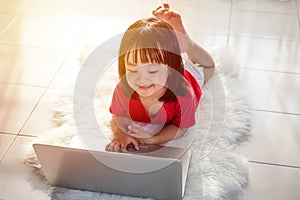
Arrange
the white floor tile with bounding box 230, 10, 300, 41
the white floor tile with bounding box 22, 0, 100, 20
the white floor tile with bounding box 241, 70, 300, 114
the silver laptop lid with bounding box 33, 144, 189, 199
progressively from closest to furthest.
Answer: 1. the silver laptop lid with bounding box 33, 144, 189, 199
2. the white floor tile with bounding box 241, 70, 300, 114
3. the white floor tile with bounding box 230, 10, 300, 41
4. the white floor tile with bounding box 22, 0, 100, 20

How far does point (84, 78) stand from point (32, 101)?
0.22 m

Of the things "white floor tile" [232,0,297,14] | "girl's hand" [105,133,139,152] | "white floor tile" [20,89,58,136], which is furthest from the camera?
"white floor tile" [232,0,297,14]

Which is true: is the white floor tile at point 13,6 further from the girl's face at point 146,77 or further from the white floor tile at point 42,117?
the girl's face at point 146,77

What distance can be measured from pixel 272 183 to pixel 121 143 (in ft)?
1.60

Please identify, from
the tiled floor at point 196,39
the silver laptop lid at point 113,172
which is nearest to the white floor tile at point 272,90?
the tiled floor at point 196,39

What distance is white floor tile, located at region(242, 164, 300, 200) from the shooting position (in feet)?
4.70

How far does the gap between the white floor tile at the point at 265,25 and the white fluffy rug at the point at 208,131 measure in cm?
35

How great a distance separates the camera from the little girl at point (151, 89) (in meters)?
1.29

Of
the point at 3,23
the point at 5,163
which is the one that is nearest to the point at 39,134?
the point at 5,163

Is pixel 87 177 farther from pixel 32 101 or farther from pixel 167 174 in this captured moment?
pixel 32 101

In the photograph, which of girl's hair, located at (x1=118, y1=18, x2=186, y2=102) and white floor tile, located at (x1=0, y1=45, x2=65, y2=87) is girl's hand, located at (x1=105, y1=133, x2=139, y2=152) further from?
white floor tile, located at (x1=0, y1=45, x2=65, y2=87)

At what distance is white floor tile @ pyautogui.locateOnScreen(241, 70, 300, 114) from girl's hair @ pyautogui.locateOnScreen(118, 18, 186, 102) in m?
0.54

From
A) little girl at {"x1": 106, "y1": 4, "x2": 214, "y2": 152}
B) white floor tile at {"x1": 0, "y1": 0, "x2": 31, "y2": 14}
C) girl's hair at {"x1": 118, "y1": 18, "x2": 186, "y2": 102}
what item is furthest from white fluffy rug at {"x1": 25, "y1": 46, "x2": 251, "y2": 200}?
white floor tile at {"x1": 0, "y1": 0, "x2": 31, "y2": 14}

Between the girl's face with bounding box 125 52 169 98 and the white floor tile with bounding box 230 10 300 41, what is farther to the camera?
the white floor tile with bounding box 230 10 300 41
